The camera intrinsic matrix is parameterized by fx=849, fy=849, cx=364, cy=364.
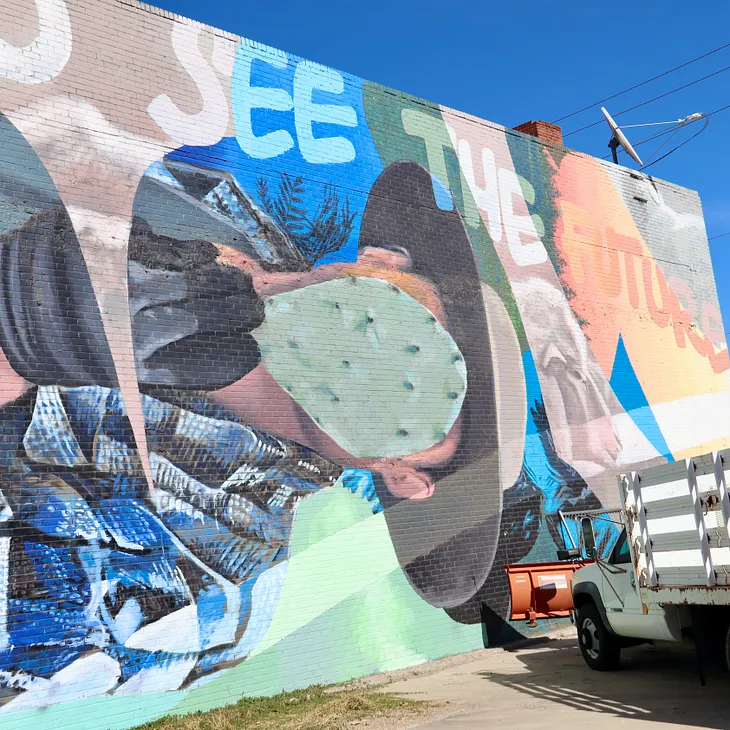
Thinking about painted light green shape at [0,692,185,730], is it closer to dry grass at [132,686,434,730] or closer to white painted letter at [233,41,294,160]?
dry grass at [132,686,434,730]

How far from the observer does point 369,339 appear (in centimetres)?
1231

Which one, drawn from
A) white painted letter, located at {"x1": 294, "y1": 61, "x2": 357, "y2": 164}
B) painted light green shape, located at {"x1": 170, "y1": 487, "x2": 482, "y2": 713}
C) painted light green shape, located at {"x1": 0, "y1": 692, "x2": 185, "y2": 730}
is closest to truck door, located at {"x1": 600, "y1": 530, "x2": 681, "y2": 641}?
painted light green shape, located at {"x1": 170, "y1": 487, "x2": 482, "y2": 713}

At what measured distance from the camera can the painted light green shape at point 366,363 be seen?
37.4 ft

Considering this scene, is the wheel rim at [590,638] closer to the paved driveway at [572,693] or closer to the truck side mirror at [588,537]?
the paved driveway at [572,693]

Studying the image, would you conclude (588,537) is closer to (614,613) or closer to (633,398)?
(614,613)

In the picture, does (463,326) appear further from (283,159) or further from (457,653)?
(457,653)

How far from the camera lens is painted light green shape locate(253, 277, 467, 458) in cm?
1141

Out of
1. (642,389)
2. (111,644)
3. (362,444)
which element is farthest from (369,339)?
(642,389)

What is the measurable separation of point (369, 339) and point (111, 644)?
5.42 metres

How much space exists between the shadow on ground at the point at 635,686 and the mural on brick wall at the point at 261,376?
1.52 m

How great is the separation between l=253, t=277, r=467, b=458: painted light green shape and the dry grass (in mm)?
3359

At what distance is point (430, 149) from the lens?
45.9 feet

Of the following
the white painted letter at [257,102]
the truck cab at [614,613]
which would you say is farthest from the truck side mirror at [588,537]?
the white painted letter at [257,102]

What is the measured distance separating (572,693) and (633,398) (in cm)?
839
